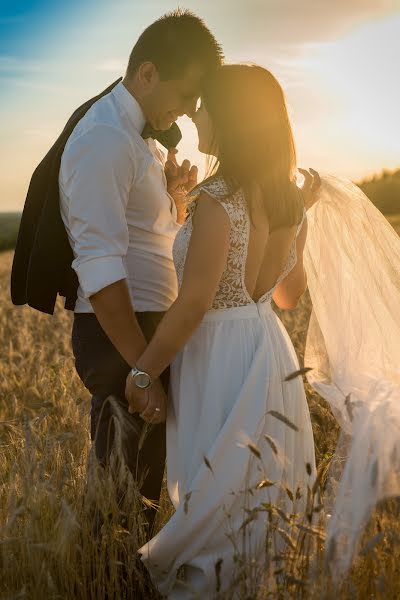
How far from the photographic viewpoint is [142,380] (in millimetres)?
3150

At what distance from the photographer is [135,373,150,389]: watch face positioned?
10.3ft

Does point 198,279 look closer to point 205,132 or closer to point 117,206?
point 117,206

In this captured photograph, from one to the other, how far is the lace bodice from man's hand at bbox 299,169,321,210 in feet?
1.51

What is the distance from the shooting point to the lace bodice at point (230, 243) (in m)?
3.08

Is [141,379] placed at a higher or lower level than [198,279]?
lower

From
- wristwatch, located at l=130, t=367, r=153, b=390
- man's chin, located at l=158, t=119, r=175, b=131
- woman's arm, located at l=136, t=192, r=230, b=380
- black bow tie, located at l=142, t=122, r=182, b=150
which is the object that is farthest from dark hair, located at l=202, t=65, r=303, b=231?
wristwatch, located at l=130, t=367, r=153, b=390

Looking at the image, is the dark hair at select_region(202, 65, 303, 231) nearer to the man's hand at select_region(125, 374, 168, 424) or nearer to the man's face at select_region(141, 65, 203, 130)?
the man's face at select_region(141, 65, 203, 130)

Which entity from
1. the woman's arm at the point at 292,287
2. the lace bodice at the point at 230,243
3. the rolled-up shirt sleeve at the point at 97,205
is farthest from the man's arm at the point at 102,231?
the woman's arm at the point at 292,287

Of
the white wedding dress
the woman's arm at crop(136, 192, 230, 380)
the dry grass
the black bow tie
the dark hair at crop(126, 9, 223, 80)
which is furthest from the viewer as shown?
the black bow tie

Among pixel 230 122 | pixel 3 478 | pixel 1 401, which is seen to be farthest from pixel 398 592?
pixel 1 401

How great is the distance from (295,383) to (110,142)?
4.17 ft

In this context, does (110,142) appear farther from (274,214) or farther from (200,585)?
(200,585)

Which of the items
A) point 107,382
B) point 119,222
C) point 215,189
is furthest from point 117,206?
point 107,382

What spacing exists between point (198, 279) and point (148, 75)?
1.01 m
